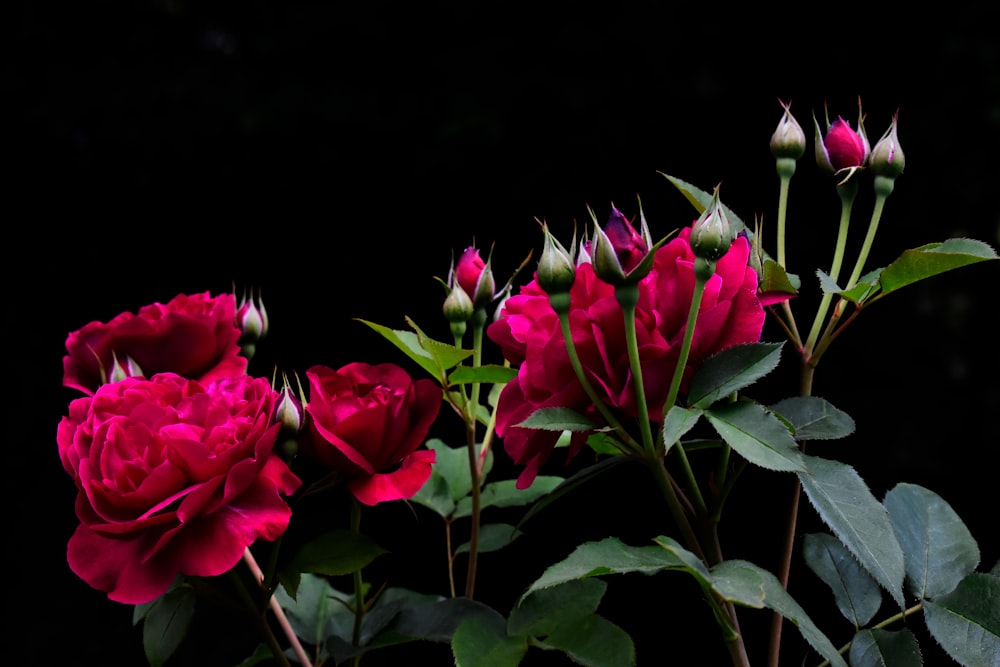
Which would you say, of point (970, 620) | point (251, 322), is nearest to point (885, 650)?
point (970, 620)

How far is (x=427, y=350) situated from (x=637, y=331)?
100mm

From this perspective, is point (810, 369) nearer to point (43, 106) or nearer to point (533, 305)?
point (533, 305)

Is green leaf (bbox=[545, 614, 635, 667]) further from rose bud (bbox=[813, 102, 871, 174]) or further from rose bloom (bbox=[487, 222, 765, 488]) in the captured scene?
rose bud (bbox=[813, 102, 871, 174])

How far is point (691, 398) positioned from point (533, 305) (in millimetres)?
74

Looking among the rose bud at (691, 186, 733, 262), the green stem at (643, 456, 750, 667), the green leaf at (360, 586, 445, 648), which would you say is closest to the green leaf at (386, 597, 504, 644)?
the green leaf at (360, 586, 445, 648)

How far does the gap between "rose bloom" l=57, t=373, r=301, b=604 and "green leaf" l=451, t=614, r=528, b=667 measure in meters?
0.09

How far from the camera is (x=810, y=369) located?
0.42 metres

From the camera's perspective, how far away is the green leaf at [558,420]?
33 centimetres

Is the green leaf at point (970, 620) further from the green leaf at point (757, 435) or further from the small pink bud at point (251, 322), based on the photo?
the small pink bud at point (251, 322)

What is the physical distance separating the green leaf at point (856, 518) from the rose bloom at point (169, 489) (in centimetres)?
21

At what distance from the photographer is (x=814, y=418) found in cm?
39

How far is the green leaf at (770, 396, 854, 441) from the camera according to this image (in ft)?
1.22

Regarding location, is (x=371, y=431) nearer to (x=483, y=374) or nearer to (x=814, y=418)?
(x=483, y=374)

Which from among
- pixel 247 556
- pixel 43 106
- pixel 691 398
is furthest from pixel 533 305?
pixel 43 106
